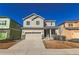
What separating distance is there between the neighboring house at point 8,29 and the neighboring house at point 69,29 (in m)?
2.78

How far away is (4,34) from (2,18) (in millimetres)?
1018

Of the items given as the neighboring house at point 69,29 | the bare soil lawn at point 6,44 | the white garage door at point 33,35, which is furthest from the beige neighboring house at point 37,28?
the bare soil lawn at point 6,44

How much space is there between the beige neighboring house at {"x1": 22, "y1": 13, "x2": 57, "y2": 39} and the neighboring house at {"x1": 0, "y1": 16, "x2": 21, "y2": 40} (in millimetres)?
600

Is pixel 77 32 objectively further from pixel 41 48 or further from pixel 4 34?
pixel 4 34

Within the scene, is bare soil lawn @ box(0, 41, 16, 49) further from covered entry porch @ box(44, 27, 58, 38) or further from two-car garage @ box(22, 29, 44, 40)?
covered entry porch @ box(44, 27, 58, 38)

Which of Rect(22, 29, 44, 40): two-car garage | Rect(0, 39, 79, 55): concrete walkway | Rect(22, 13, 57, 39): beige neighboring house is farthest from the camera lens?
Rect(22, 29, 44, 40): two-car garage

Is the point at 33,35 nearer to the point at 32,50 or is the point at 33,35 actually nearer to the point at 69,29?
the point at 32,50

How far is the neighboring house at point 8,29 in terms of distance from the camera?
34.2ft

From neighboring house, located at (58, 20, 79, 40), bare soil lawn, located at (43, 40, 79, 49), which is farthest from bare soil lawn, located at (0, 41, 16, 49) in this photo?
neighboring house, located at (58, 20, 79, 40)

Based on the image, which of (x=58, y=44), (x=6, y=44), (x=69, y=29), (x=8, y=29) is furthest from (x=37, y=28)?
(x=6, y=44)

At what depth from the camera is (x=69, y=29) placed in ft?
34.9

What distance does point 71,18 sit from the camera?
10.5 meters

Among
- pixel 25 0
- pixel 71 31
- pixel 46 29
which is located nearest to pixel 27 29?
pixel 46 29

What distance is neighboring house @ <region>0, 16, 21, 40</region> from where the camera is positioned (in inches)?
410
